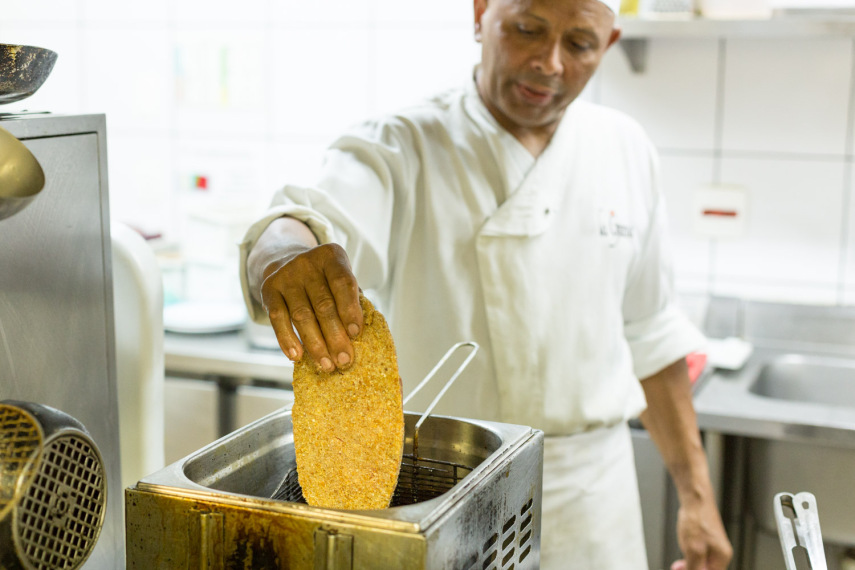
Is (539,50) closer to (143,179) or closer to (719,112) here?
(719,112)

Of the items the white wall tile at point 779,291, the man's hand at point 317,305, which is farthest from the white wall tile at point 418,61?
the man's hand at point 317,305

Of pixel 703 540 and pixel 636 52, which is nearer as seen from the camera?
pixel 703 540

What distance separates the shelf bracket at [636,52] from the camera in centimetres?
244

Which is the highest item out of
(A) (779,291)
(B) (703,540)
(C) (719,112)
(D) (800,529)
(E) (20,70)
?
(E) (20,70)

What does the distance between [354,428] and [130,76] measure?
252cm

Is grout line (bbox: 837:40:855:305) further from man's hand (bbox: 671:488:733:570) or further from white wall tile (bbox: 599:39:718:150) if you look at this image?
man's hand (bbox: 671:488:733:570)

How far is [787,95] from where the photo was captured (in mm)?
2414

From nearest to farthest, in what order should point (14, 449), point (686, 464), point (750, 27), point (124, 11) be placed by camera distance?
point (14, 449) → point (686, 464) → point (750, 27) → point (124, 11)

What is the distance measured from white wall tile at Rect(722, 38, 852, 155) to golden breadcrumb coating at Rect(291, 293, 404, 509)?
1.88 meters

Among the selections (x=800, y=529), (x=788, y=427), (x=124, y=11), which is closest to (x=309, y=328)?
(x=800, y=529)

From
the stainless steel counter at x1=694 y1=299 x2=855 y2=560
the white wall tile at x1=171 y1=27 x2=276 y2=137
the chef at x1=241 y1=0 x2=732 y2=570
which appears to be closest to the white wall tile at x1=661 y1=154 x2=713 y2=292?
the stainless steel counter at x1=694 y1=299 x2=855 y2=560

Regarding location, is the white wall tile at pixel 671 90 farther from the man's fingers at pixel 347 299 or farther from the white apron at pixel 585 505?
the man's fingers at pixel 347 299

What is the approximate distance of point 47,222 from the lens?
2.95ft

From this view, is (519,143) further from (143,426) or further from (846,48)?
(846,48)
